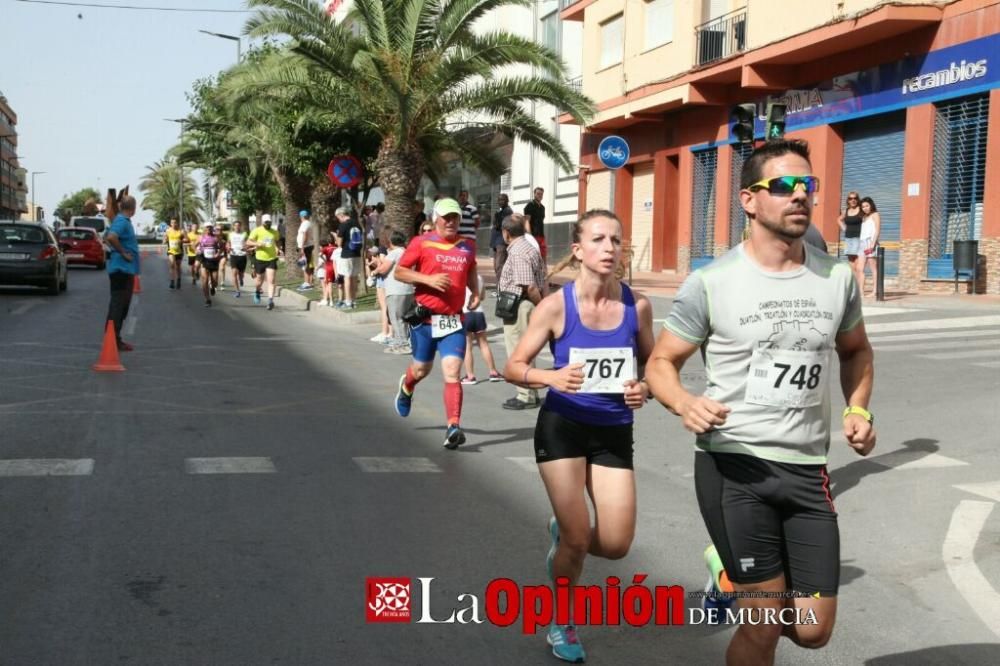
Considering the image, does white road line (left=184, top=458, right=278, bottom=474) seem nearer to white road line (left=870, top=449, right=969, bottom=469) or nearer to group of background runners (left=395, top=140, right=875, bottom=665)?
white road line (left=870, top=449, right=969, bottom=469)

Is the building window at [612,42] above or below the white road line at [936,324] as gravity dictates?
above

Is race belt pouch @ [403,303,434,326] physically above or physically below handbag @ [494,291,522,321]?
below

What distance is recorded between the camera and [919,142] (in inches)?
810

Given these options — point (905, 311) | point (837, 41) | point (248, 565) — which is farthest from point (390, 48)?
point (248, 565)

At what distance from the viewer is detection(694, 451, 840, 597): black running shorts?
331cm

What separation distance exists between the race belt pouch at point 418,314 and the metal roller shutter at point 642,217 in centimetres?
Answer: 2348

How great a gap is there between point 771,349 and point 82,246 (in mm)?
40377

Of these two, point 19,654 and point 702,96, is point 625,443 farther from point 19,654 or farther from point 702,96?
point 702,96

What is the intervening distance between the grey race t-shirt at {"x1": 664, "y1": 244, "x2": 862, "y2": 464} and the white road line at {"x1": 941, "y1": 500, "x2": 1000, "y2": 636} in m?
1.91

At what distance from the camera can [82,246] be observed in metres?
40.4

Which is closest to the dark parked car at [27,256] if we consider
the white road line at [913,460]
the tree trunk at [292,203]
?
the tree trunk at [292,203]

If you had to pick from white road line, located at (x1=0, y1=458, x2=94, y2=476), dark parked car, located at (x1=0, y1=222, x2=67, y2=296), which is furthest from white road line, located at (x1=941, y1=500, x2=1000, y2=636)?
dark parked car, located at (x1=0, y1=222, x2=67, y2=296)

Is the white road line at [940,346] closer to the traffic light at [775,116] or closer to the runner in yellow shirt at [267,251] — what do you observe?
the traffic light at [775,116]

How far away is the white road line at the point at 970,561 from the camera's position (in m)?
4.95
